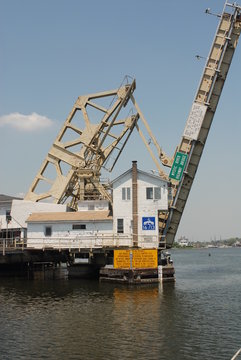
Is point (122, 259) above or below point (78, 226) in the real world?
below

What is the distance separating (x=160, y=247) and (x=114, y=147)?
1531 centimetres

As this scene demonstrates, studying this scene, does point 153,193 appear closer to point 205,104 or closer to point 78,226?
point 78,226

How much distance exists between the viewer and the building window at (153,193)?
40.9 m

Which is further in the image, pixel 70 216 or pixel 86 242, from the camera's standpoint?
pixel 70 216

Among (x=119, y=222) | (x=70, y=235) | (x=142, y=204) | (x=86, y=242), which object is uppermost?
(x=142, y=204)

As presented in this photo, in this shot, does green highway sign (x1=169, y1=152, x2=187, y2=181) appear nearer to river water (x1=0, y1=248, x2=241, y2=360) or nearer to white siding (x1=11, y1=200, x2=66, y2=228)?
river water (x1=0, y1=248, x2=241, y2=360)

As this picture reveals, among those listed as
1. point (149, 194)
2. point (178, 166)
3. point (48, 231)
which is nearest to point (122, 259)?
point (149, 194)

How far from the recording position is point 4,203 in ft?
163

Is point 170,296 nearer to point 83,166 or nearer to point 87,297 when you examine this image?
point 87,297

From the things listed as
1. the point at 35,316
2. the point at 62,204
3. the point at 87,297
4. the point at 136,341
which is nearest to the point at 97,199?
the point at 62,204

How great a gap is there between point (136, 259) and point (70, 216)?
32.4 ft

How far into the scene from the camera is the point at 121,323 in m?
22.1

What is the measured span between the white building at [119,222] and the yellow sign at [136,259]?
10.2 feet

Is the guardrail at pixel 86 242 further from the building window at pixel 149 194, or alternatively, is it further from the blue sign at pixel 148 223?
the building window at pixel 149 194
